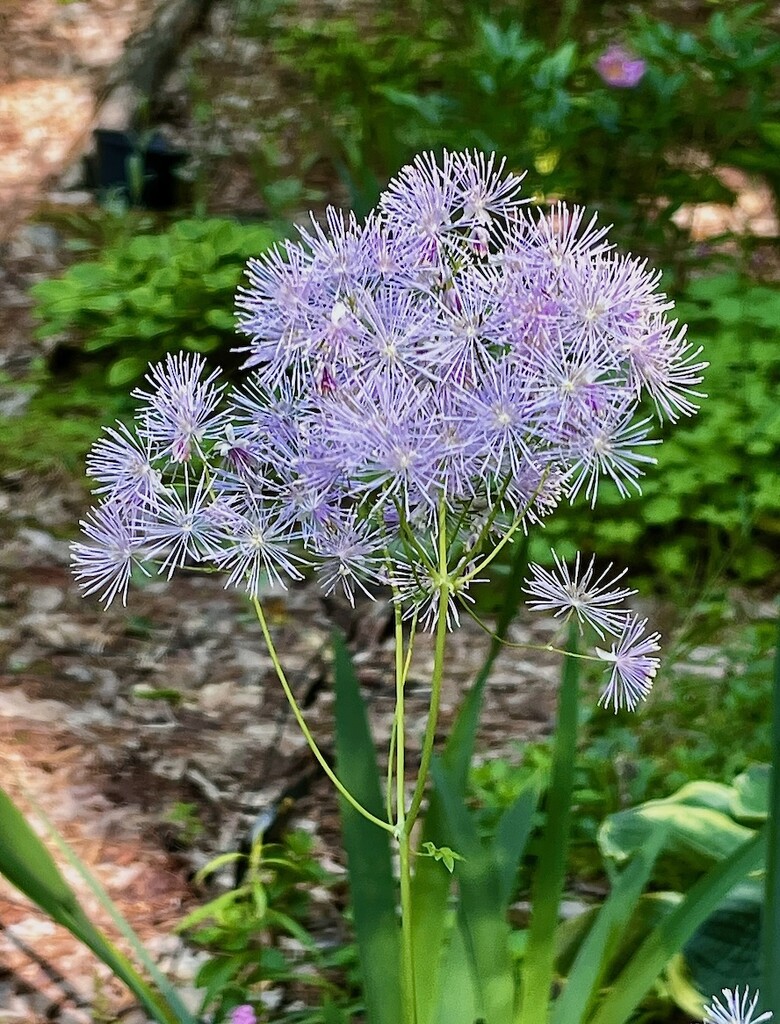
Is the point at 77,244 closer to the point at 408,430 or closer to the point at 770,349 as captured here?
the point at 770,349

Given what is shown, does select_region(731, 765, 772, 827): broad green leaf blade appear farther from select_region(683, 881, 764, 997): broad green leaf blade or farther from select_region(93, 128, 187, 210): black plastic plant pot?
select_region(93, 128, 187, 210): black plastic plant pot

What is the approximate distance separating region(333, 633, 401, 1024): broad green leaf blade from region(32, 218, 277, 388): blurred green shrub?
182 cm

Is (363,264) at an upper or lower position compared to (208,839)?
upper

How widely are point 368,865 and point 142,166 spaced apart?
328 cm

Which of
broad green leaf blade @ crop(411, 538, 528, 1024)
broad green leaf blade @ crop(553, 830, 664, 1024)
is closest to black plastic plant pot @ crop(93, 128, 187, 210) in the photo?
broad green leaf blade @ crop(411, 538, 528, 1024)

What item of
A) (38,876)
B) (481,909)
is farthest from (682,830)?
(38,876)

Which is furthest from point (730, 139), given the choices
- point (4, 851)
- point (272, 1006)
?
point (4, 851)

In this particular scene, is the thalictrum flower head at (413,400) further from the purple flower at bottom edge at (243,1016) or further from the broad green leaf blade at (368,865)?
the purple flower at bottom edge at (243,1016)

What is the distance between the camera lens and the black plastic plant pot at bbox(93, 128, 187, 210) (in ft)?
12.6

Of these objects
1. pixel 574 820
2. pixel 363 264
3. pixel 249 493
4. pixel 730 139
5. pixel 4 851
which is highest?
pixel 730 139

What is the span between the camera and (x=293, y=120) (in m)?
4.39

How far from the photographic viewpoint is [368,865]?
100cm

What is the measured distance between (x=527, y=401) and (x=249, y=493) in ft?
0.73

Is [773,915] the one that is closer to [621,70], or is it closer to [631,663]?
[631,663]
